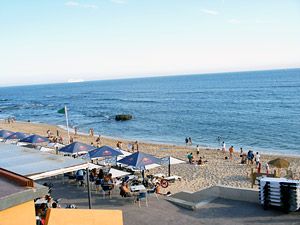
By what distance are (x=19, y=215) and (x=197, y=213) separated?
23.8 feet

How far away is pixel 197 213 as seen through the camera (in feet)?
35.7

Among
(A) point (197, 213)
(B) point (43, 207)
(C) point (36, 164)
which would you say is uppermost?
(C) point (36, 164)

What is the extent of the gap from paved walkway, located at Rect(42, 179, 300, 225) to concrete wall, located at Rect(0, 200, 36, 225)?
6.12 meters

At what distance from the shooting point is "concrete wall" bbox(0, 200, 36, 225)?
4.32 m

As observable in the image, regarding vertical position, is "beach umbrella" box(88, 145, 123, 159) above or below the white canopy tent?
below

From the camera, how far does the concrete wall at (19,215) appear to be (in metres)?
4.32

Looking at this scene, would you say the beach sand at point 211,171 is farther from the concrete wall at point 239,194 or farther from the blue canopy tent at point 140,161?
the concrete wall at point 239,194

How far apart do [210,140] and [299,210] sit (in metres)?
29.3

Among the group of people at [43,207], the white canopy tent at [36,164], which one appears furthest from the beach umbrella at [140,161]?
the white canopy tent at [36,164]

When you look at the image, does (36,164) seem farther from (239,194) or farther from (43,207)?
(239,194)

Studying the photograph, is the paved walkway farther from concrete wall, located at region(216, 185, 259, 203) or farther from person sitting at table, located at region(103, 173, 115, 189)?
person sitting at table, located at region(103, 173, 115, 189)

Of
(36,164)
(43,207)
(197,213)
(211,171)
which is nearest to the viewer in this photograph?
(36,164)

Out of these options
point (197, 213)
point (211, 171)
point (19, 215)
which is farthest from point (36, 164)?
point (211, 171)

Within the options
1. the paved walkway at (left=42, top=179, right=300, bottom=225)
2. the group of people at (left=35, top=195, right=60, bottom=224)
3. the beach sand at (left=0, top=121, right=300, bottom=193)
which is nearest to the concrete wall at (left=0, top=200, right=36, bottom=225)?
the group of people at (left=35, top=195, right=60, bottom=224)
